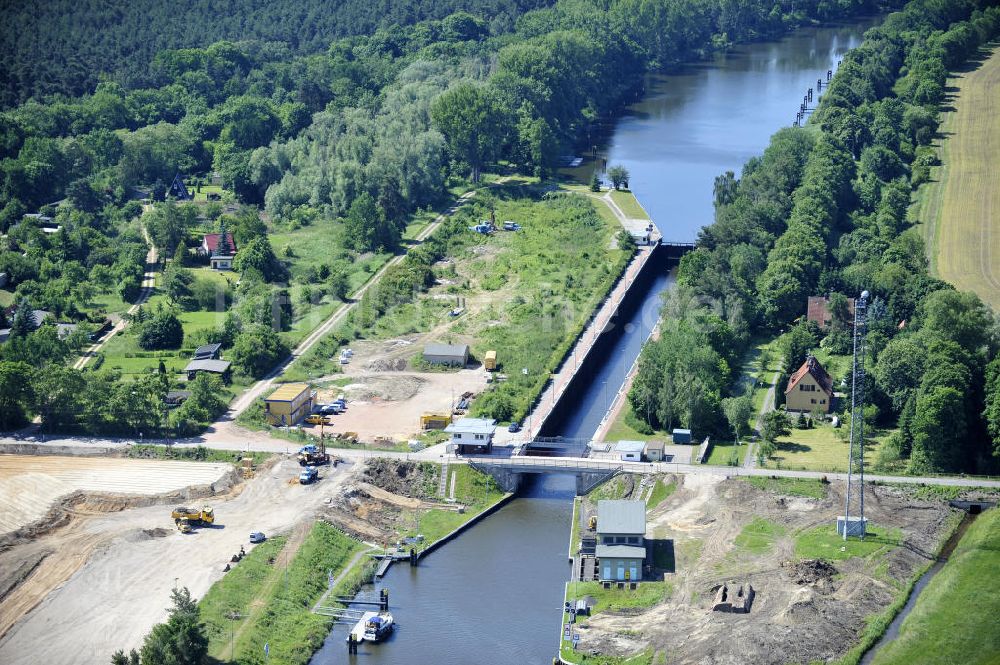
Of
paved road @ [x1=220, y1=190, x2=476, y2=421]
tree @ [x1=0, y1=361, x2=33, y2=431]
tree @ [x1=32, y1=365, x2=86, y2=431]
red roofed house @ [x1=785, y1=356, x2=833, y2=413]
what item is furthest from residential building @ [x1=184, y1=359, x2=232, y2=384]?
red roofed house @ [x1=785, y1=356, x2=833, y2=413]

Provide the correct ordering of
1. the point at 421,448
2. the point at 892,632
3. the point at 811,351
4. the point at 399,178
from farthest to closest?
the point at 399,178 < the point at 811,351 < the point at 421,448 < the point at 892,632

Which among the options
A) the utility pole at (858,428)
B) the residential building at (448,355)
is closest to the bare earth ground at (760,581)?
the utility pole at (858,428)

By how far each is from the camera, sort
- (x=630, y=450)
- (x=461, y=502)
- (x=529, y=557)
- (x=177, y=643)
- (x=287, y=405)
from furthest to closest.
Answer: (x=287, y=405) → (x=630, y=450) → (x=461, y=502) → (x=529, y=557) → (x=177, y=643)

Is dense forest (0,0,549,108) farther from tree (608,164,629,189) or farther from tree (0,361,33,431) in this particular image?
tree (0,361,33,431)

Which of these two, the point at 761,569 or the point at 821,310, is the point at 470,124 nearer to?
the point at 821,310

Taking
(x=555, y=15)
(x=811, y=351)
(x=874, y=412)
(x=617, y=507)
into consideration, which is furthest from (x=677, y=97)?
(x=617, y=507)

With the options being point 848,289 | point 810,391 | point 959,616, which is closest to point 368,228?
point 848,289

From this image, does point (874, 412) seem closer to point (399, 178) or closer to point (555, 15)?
point (399, 178)
